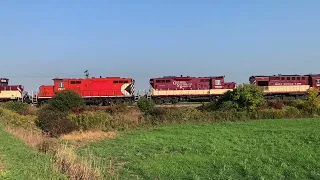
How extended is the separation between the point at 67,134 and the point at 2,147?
→ 13.4m

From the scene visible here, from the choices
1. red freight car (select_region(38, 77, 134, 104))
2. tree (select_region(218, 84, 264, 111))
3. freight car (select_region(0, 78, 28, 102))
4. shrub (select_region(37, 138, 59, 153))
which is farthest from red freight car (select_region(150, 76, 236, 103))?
shrub (select_region(37, 138, 59, 153))

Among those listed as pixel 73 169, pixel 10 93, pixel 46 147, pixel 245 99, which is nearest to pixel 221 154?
pixel 73 169

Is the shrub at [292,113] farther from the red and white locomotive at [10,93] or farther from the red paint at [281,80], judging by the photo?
the red and white locomotive at [10,93]

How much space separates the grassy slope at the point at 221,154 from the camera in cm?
1307

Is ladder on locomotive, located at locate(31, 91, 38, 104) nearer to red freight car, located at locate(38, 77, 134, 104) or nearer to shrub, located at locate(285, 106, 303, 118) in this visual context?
red freight car, located at locate(38, 77, 134, 104)

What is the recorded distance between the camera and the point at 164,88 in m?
51.6

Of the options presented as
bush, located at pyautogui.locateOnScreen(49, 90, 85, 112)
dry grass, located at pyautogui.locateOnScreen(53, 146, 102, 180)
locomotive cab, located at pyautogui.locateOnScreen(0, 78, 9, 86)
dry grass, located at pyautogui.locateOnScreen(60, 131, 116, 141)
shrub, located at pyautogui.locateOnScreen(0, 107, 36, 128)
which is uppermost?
locomotive cab, located at pyautogui.locateOnScreen(0, 78, 9, 86)

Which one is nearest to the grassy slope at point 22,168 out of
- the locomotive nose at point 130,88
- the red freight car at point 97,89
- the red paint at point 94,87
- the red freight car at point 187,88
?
the red freight car at point 97,89

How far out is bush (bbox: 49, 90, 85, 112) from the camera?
3844cm

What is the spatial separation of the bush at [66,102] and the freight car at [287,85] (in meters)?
24.7

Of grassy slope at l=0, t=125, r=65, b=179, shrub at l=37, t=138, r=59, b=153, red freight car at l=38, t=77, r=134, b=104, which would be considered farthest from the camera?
red freight car at l=38, t=77, r=134, b=104

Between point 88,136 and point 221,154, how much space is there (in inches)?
445

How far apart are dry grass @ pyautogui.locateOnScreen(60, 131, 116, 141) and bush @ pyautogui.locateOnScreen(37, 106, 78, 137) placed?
2.51ft

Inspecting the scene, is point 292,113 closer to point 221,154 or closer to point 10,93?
point 221,154
